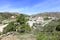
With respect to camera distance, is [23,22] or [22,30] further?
[23,22]

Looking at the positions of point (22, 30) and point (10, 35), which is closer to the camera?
point (10, 35)

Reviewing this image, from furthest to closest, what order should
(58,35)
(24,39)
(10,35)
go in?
(58,35) → (10,35) → (24,39)

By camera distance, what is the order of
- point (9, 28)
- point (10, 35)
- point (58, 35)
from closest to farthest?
1. point (10, 35)
2. point (58, 35)
3. point (9, 28)

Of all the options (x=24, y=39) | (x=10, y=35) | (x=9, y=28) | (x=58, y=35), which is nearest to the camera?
(x=24, y=39)

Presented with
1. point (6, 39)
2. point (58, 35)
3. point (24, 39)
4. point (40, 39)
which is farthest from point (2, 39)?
point (58, 35)

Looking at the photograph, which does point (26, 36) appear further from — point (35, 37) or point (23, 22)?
point (23, 22)

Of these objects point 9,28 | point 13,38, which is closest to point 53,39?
point 13,38

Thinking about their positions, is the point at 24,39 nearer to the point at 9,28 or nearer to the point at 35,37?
the point at 35,37

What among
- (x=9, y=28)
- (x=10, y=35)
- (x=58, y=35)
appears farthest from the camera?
(x=9, y=28)
